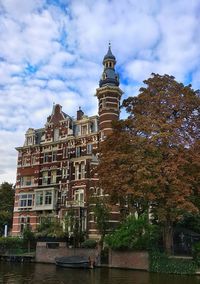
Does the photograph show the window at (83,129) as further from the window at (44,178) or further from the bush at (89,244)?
the bush at (89,244)

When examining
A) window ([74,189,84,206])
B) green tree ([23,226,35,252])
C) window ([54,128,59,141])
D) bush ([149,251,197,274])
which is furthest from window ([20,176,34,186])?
bush ([149,251,197,274])

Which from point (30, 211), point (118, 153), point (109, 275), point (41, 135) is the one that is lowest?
point (109, 275)

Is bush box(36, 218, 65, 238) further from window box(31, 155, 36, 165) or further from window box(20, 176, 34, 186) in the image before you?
window box(31, 155, 36, 165)

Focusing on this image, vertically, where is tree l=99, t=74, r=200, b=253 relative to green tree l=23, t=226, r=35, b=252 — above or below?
above

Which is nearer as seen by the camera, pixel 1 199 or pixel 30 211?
pixel 30 211

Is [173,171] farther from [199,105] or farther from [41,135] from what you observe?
[41,135]

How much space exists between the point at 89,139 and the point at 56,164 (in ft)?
22.1

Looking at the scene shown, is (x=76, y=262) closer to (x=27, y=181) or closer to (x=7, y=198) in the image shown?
(x=27, y=181)

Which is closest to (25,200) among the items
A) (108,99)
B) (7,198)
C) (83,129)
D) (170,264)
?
(83,129)

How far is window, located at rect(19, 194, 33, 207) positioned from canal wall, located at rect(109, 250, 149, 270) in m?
24.8

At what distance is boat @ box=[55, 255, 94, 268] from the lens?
35.9 meters

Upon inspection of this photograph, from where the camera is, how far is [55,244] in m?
43.7

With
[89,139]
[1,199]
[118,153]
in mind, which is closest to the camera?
[118,153]

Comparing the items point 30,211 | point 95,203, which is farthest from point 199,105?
point 30,211
